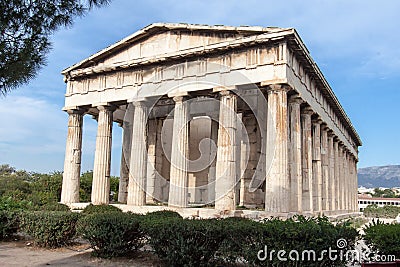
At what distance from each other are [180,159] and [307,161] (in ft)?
24.1

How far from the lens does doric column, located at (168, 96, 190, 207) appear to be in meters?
18.9

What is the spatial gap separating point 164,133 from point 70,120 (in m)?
6.66

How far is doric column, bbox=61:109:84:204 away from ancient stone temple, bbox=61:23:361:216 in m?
0.06

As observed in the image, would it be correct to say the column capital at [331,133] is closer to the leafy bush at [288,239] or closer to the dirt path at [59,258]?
the dirt path at [59,258]

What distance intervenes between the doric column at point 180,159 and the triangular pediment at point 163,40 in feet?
9.98

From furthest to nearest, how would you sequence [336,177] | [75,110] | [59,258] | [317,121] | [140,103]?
[336,177] → [75,110] → [317,121] → [140,103] → [59,258]

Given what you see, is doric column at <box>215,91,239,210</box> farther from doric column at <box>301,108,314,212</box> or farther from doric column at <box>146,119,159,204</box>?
doric column at <box>146,119,159,204</box>

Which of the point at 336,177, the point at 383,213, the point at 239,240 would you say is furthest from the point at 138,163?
the point at 383,213

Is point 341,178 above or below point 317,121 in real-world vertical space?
below

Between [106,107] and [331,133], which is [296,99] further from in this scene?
[106,107]

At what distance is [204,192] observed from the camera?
2592 cm

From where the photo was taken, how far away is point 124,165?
2719 centimetres

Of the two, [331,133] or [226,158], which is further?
[331,133]

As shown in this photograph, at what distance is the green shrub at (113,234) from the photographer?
952cm
